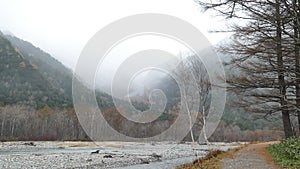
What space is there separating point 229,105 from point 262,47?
24.1 ft

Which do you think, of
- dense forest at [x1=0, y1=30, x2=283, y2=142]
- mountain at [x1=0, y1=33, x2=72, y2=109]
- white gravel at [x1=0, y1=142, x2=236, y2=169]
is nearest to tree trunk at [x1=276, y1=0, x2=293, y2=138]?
white gravel at [x1=0, y1=142, x2=236, y2=169]

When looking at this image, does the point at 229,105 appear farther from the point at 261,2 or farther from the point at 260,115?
the point at 261,2

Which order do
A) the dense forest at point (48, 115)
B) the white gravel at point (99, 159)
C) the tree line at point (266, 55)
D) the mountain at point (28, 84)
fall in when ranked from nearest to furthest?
the tree line at point (266, 55)
the white gravel at point (99, 159)
the dense forest at point (48, 115)
the mountain at point (28, 84)

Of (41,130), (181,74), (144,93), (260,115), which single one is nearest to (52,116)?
(41,130)

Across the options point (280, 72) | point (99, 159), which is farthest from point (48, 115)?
point (280, 72)

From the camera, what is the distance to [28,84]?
104875mm

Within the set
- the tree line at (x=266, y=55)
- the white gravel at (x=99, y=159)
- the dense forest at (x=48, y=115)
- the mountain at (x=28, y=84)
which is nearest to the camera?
the tree line at (x=266, y=55)

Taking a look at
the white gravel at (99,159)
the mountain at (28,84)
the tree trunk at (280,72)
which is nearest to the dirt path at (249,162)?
the white gravel at (99,159)

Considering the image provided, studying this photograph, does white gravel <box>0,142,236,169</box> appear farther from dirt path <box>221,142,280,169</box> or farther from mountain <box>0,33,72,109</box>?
mountain <box>0,33,72,109</box>

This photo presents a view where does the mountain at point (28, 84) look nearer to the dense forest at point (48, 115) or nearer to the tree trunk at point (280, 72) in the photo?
the dense forest at point (48, 115)

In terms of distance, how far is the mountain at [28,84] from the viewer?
97000mm

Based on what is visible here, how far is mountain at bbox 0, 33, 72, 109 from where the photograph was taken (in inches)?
3819

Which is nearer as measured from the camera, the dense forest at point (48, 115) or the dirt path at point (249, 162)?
the dirt path at point (249, 162)

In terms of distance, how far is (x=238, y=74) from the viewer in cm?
1402
